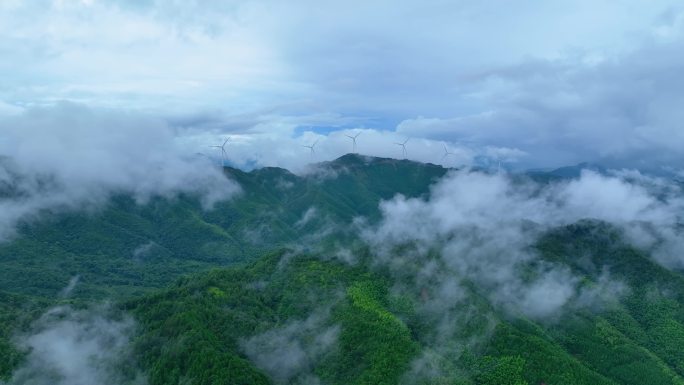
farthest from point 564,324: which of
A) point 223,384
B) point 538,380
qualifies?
Answer: point 223,384

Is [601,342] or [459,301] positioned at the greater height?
[459,301]

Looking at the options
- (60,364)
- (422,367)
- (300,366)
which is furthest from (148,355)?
(422,367)

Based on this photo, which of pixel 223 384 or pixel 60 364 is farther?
pixel 60 364

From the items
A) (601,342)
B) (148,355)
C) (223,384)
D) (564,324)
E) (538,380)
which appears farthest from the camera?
(564,324)

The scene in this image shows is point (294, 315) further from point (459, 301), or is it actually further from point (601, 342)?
point (601, 342)

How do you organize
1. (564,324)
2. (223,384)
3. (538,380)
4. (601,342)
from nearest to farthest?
(223,384) → (538,380) → (601,342) → (564,324)

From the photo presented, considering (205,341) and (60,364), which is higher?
(205,341)

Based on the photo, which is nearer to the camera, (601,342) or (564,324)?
(601,342)

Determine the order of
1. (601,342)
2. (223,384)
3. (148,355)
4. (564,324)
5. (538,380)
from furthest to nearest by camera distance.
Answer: (564,324), (601,342), (148,355), (538,380), (223,384)

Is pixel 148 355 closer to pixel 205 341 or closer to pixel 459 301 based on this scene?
pixel 205 341
